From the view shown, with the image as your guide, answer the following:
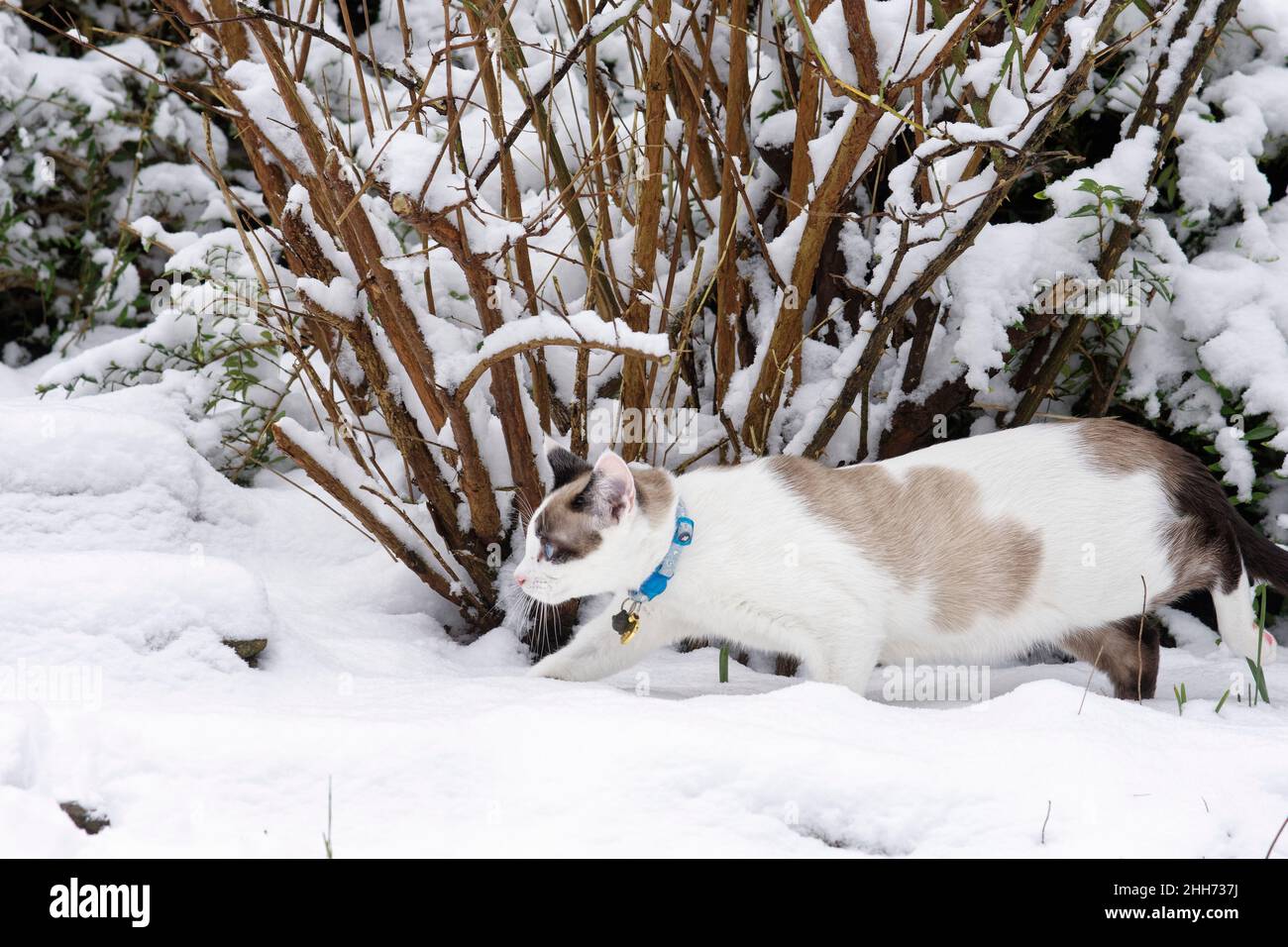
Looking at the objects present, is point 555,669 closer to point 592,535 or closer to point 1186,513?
point 592,535

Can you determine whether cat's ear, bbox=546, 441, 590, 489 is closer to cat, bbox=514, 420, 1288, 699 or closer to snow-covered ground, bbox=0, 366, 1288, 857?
cat, bbox=514, 420, 1288, 699

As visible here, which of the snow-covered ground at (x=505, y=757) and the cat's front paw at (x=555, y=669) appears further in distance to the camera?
the cat's front paw at (x=555, y=669)

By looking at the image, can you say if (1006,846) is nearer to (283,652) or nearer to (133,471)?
(283,652)

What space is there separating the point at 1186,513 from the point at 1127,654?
1.20ft

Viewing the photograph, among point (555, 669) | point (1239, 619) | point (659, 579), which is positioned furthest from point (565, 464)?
point (1239, 619)

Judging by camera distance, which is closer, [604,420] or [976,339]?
[976,339]

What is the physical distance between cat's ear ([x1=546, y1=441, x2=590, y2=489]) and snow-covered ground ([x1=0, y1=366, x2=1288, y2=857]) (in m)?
0.51

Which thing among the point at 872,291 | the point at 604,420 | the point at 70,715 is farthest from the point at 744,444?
the point at 70,715

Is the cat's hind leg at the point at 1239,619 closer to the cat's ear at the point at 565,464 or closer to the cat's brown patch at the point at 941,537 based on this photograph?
the cat's brown patch at the point at 941,537

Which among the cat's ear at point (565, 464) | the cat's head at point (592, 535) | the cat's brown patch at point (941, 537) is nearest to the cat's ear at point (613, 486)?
the cat's head at point (592, 535)

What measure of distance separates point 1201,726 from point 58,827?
1.79 m

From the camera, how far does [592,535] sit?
2412 mm

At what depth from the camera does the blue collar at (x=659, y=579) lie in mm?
2414

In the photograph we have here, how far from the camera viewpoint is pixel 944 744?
5.59 ft
